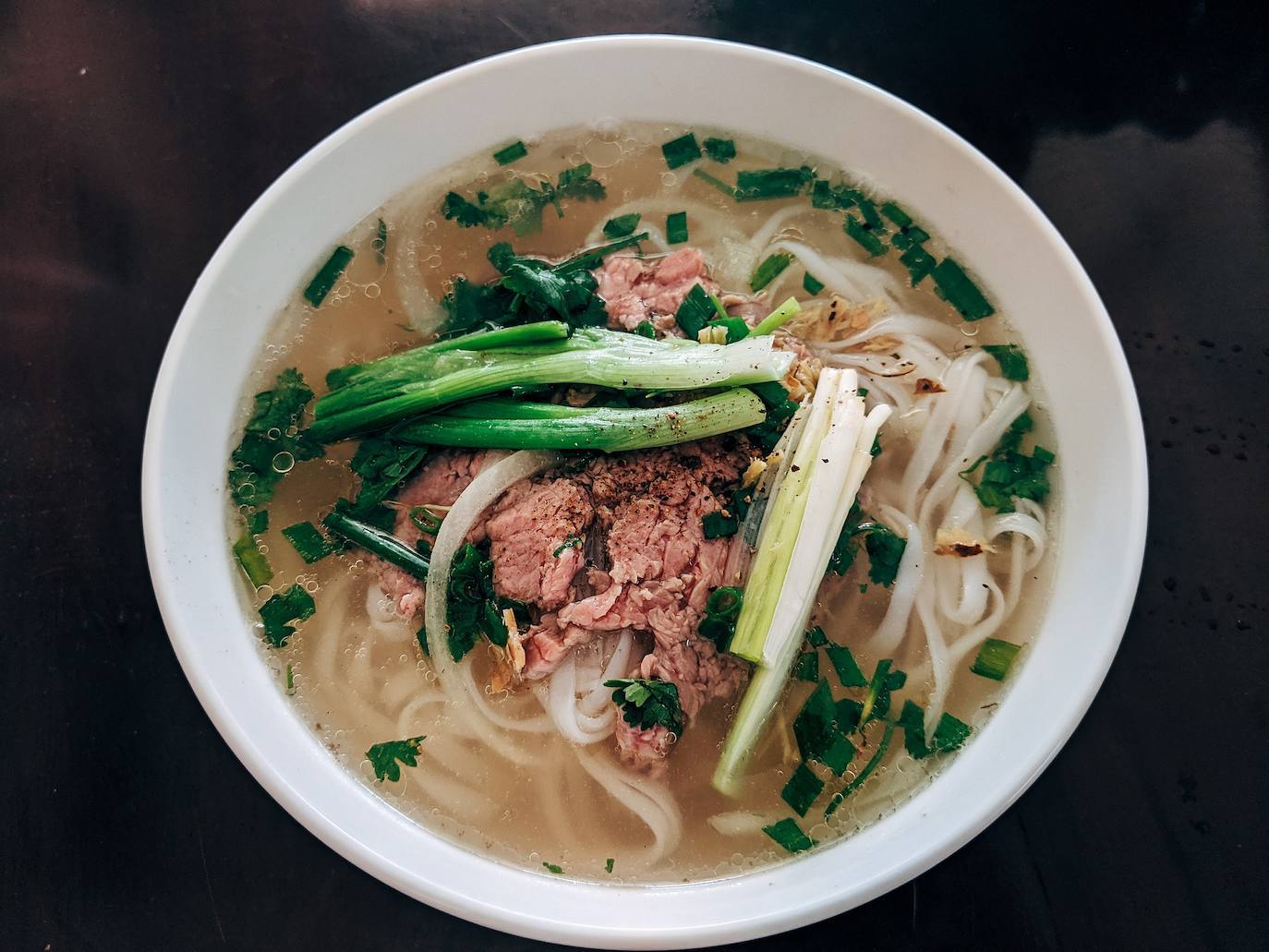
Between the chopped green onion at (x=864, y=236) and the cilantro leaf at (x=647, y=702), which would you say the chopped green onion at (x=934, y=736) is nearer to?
the cilantro leaf at (x=647, y=702)

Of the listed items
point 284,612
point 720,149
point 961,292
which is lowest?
point 284,612

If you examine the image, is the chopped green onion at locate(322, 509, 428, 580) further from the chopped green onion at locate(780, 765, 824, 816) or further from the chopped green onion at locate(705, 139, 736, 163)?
the chopped green onion at locate(705, 139, 736, 163)

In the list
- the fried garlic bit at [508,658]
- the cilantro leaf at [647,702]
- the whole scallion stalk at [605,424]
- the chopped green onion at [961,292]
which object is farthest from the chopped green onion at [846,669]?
the chopped green onion at [961,292]

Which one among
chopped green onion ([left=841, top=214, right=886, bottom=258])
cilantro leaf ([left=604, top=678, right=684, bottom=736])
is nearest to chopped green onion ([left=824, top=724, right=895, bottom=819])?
cilantro leaf ([left=604, top=678, right=684, bottom=736])

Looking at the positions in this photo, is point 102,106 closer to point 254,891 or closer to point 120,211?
point 120,211

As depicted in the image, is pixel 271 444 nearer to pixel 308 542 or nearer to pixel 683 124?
pixel 308 542

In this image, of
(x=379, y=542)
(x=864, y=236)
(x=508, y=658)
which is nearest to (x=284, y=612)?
(x=379, y=542)

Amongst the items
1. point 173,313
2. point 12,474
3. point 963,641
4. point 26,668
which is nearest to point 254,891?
point 26,668
